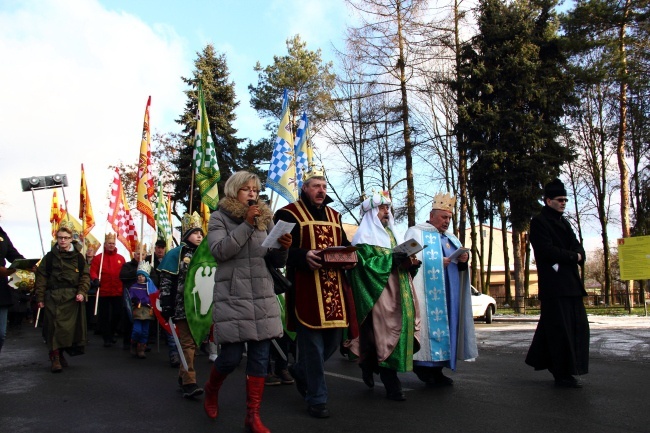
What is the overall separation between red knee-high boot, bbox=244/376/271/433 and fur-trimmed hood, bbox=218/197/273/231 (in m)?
1.13

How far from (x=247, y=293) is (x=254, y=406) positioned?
2.66ft

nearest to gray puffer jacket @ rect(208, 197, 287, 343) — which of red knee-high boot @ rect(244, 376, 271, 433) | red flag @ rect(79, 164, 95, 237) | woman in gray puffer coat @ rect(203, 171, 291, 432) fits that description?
woman in gray puffer coat @ rect(203, 171, 291, 432)

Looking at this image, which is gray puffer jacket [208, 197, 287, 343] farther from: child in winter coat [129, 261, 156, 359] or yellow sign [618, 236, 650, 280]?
yellow sign [618, 236, 650, 280]

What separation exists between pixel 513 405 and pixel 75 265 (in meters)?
6.35

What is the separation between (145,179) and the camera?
1562 centimetres

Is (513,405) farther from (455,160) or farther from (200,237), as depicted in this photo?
(455,160)

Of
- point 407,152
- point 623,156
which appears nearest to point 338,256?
point 407,152

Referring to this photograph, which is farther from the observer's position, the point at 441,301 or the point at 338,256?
the point at 441,301

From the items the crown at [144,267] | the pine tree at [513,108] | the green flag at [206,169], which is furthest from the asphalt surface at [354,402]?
the pine tree at [513,108]

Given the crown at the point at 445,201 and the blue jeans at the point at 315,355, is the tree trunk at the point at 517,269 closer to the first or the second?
the crown at the point at 445,201

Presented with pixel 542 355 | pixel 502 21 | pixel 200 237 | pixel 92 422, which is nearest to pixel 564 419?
pixel 542 355

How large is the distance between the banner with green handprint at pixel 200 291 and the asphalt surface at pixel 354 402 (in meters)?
0.71

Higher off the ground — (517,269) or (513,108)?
(513,108)

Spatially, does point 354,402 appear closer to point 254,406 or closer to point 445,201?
point 254,406
